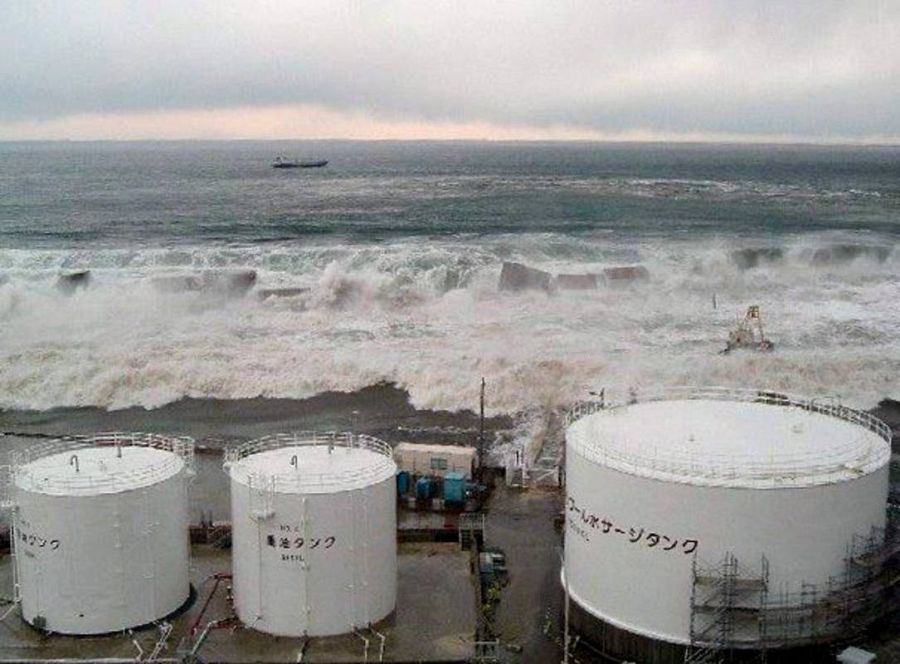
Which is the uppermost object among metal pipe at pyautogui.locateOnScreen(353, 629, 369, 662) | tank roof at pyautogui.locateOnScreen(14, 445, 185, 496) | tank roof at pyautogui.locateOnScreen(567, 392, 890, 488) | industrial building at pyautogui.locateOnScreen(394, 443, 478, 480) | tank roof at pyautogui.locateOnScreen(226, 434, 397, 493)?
tank roof at pyautogui.locateOnScreen(567, 392, 890, 488)

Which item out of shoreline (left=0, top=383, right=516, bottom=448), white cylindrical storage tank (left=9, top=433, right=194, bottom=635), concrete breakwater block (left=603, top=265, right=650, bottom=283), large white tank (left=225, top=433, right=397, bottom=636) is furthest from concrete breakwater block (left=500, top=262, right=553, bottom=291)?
white cylindrical storage tank (left=9, top=433, right=194, bottom=635)

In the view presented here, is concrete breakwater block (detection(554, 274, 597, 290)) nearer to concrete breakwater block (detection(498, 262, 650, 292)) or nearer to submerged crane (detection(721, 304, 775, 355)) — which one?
concrete breakwater block (detection(498, 262, 650, 292))

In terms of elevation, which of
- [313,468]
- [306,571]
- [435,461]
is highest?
[313,468]

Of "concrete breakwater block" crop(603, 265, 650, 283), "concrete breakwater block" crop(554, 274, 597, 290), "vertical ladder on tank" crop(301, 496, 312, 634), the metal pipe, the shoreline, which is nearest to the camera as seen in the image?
the metal pipe

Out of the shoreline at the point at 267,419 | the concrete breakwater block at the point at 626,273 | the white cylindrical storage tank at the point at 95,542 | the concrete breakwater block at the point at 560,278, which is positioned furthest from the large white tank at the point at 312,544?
the concrete breakwater block at the point at 626,273

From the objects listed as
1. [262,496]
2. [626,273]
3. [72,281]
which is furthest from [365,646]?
[72,281]

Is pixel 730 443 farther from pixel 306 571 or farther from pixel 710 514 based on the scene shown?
pixel 306 571
